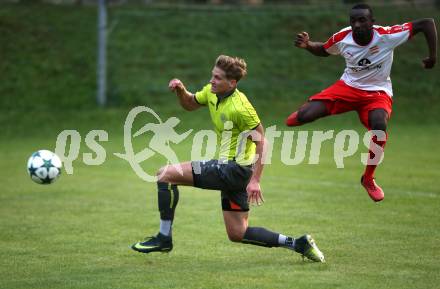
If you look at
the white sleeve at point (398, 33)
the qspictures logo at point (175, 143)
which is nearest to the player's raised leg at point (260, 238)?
the white sleeve at point (398, 33)

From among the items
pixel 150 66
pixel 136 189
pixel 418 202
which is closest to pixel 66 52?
pixel 150 66

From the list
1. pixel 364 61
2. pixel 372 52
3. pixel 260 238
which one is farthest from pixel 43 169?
pixel 372 52

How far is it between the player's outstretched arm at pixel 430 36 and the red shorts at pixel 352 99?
29.2 inches

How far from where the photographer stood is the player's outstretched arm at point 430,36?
359 inches

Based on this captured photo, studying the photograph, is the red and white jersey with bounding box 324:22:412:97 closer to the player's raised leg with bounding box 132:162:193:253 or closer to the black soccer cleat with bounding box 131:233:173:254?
the player's raised leg with bounding box 132:162:193:253

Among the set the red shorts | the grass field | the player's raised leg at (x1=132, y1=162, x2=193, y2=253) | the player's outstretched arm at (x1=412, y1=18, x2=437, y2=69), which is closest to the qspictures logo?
the grass field

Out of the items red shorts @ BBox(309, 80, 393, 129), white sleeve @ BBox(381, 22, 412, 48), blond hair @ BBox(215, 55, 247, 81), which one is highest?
white sleeve @ BBox(381, 22, 412, 48)

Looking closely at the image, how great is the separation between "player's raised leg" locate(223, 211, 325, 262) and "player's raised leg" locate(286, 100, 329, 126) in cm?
188

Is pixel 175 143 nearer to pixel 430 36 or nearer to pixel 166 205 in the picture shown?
pixel 430 36

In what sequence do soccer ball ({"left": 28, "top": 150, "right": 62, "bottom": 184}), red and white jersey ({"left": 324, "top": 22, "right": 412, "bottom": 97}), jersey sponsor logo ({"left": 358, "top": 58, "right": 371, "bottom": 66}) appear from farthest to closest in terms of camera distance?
soccer ball ({"left": 28, "top": 150, "right": 62, "bottom": 184})
jersey sponsor logo ({"left": 358, "top": 58, "right": 371, "bottom": 66})
red and white jersey ({"left": 324, "top": 22, "right": 412, "bottom": 97})

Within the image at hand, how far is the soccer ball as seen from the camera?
10828 mm

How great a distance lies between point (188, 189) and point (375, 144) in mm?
5714

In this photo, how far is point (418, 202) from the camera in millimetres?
12203

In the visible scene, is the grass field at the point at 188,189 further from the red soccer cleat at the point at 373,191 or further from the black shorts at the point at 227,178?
the black shorts at the point at 227,178
